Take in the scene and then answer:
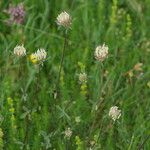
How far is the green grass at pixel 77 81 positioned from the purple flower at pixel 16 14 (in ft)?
0.14

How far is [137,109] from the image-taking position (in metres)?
2.91

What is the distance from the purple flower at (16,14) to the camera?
11.1 ft

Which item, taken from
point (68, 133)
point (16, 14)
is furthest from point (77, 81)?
point (16, 14)

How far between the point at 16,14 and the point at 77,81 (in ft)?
2.24

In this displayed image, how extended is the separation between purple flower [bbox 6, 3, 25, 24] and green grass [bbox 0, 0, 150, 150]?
0.14ft

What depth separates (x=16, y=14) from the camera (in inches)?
134

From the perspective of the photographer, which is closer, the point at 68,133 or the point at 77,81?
the point at 68,133

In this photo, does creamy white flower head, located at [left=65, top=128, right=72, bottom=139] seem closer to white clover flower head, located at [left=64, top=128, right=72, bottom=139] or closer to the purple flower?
white clover flower head, located at [left=64, top=128, right=72, bottom=139]

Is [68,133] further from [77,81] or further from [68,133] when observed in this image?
[77,81]

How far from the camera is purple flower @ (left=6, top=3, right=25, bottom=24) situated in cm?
338

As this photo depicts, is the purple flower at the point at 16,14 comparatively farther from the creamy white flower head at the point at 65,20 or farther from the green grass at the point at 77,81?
the creamy white flower head at the point at 65,20

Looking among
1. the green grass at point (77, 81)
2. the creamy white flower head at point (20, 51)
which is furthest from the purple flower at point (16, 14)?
the creamy white flower head at point (20, 51)

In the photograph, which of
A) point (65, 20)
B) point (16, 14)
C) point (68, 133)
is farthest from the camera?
point (16, 14)

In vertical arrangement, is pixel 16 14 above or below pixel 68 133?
above
